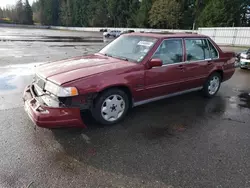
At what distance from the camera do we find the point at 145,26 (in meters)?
61.6

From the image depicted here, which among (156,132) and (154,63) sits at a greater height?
(154,63)

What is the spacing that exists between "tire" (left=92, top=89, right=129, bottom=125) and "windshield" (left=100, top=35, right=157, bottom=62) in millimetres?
818

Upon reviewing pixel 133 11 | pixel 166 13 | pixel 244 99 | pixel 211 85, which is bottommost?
pixel 244 99

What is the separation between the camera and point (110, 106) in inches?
145

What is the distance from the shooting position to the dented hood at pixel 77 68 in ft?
10.9

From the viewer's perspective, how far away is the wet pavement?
2516 millimetres

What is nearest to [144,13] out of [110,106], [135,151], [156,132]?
[110,106]

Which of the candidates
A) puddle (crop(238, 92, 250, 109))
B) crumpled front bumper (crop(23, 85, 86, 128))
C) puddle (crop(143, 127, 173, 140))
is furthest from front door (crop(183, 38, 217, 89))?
crumpled front bumper (crop(23, 85, 86, 128))

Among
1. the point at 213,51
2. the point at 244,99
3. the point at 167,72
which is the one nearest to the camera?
the point at 167,72

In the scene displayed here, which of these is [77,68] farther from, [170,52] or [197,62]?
[197,62]

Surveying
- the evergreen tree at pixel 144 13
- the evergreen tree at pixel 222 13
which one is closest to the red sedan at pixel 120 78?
the evergreen tree at pixel 222 13

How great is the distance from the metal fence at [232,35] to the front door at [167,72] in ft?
78.0

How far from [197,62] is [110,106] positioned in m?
2.49

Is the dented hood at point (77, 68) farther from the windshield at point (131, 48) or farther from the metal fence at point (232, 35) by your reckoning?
the metal fence at point (232, 35)
